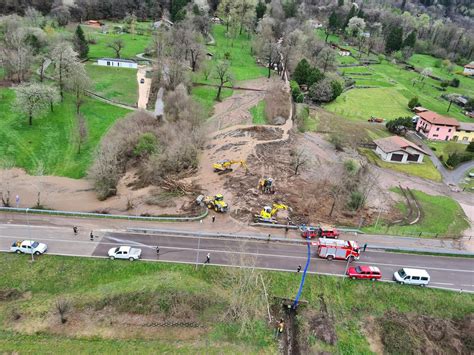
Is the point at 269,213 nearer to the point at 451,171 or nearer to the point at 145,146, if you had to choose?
the point at 145,146

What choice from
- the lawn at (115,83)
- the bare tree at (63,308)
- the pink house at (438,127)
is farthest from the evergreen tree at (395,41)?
the bare tree at (63,308)

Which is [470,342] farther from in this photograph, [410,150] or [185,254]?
[410,150]

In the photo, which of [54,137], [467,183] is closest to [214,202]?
[54,137]

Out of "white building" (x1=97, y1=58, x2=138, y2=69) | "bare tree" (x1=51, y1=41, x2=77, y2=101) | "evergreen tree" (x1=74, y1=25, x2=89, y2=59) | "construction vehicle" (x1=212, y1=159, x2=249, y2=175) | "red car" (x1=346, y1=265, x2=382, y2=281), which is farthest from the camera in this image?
"white building" (x1=97, y1=58, x2=138, y2=69)

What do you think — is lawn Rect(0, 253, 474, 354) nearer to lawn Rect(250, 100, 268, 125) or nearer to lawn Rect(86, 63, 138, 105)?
lawn Rect(250, 100, 268, 125)

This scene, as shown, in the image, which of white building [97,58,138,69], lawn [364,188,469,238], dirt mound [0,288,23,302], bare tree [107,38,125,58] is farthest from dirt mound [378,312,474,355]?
bare tree [107,38,125,58]

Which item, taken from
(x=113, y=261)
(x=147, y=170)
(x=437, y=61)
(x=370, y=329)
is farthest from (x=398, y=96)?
(x=113, y=261)
